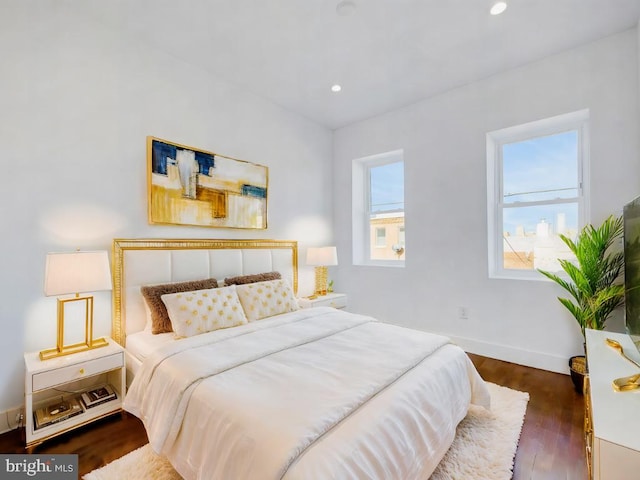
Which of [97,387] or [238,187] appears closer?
[97,387]

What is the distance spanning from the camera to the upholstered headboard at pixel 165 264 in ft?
7.76

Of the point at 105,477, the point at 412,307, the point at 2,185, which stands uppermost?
the point at 2,185

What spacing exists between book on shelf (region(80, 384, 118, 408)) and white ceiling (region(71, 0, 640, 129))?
9.03 ft

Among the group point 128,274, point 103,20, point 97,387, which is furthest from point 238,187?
point 97,387

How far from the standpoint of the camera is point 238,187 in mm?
3227

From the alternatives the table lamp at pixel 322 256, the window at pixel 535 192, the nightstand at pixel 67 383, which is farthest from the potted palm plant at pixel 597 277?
the nightstand at pixel 67 383

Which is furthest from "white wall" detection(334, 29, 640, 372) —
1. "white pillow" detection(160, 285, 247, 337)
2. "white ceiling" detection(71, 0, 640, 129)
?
"white pillow" detection(160, 285, 247, 337)

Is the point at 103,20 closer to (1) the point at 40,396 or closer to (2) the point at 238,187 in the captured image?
(2) the point at 238,187

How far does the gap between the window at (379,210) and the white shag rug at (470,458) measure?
216 cm

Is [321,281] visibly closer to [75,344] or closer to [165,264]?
[165,264]

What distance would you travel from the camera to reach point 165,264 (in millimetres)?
2592

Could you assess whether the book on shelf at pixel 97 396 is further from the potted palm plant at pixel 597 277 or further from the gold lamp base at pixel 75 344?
the potted palm plant at pixel 597 277

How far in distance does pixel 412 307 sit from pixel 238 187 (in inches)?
96.3

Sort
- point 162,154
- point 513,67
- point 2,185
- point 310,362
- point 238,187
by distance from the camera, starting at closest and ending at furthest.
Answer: point 310,362, point 2,185, point 162,154, point 513,67, point 238,187
